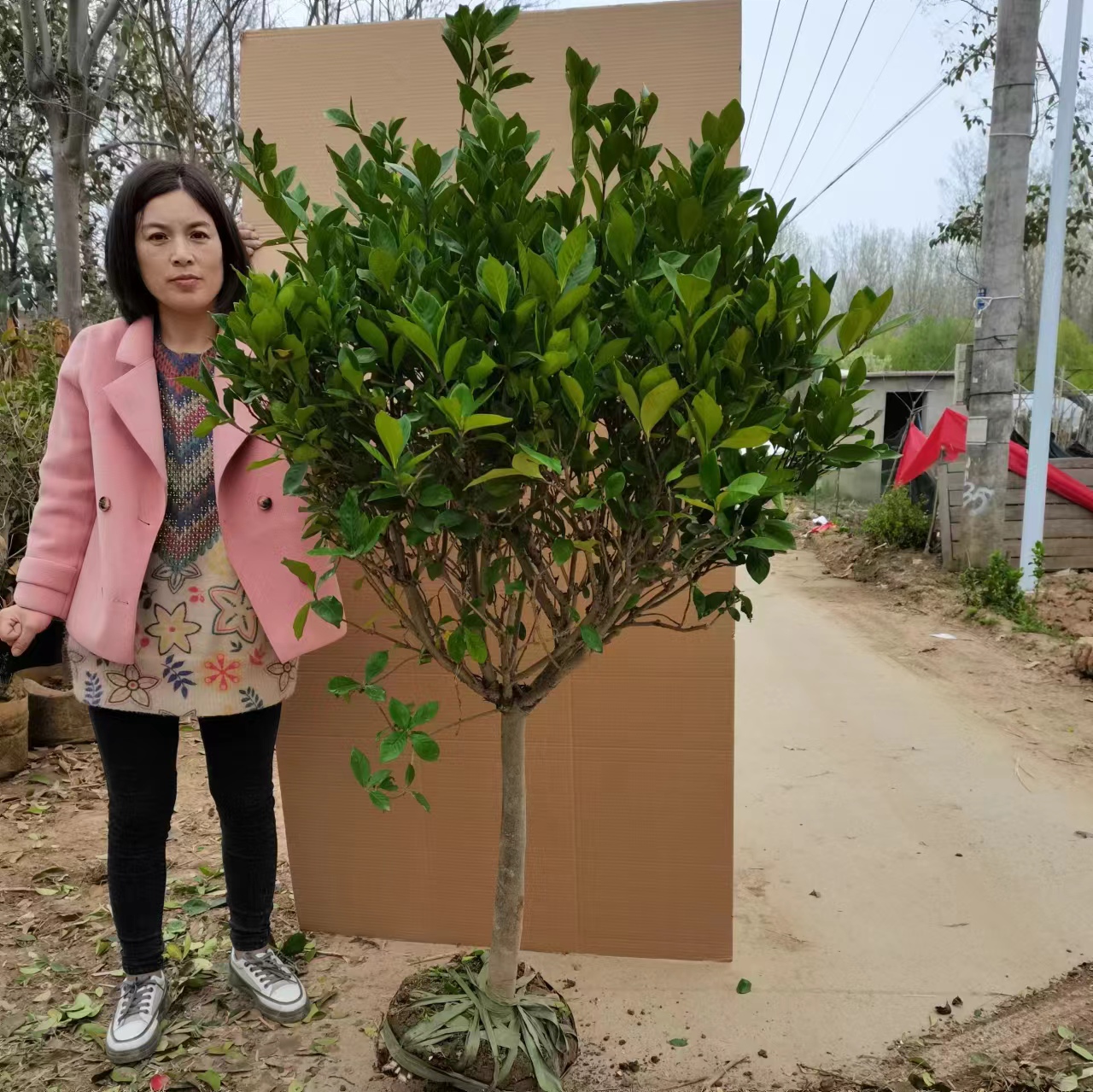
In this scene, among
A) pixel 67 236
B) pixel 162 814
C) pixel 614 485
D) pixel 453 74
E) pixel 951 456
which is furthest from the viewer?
pixel 951 456

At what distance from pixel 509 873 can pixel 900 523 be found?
756cm

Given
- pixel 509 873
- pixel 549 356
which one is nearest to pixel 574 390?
pixel 549 356

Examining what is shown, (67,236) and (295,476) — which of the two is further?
(67,236)

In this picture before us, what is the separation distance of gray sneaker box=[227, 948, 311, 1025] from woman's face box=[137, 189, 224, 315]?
1538 millimetres

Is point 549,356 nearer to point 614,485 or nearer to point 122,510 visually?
point 614,485

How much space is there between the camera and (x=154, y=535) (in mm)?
1905

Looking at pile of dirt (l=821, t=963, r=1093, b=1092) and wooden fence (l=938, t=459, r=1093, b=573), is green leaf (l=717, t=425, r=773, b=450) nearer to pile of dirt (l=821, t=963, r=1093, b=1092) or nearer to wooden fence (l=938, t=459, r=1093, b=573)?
pile of dirt (l=821, t=963, r=1093, b=1092)

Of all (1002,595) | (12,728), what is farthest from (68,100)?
(1002,595)

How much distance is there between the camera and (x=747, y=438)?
3.91 feet

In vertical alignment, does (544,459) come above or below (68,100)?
below

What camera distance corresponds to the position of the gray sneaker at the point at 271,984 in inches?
86.6

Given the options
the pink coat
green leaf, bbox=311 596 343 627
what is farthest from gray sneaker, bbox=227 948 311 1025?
green leaf, bbox=311 596 343 627

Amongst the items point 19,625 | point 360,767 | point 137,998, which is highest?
point 19,625

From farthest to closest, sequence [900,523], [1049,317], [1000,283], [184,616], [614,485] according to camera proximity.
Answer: [900,523], [1000,283], [1049,317], [184,616], [614,485]
